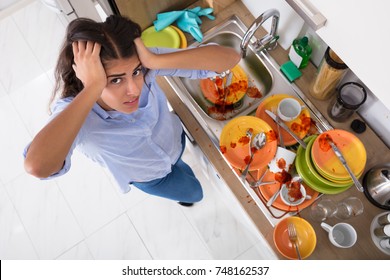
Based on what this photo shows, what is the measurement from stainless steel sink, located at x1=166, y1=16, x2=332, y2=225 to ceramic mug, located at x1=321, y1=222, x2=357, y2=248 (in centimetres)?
18

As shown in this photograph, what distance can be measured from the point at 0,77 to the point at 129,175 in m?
1.70

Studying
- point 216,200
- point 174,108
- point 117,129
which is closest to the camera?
point 117,129

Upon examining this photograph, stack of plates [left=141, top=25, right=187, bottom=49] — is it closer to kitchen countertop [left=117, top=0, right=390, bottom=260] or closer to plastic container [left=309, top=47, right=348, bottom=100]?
kitchen countertop [left=117, top=0, right=390, bottom=260]

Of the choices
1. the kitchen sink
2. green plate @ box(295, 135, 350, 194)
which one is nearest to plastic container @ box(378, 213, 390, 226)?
green plate @ box(295, 135, 350, 194)

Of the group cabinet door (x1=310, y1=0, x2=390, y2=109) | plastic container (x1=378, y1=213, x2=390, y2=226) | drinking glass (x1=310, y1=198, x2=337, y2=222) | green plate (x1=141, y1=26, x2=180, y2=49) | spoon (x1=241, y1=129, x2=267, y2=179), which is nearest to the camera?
cabinet door (x1=310, y1=0, x2=390, y2=109)

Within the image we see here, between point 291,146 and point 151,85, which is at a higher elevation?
point 151,85

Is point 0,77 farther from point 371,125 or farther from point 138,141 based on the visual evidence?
point 371,125

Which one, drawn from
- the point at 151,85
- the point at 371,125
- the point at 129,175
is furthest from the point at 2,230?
the point at 371,125

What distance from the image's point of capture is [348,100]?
4.10 feet

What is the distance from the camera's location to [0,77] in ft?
7.91

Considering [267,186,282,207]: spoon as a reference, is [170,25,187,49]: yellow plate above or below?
above

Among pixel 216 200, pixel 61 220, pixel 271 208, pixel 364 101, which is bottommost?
pixel 216 200

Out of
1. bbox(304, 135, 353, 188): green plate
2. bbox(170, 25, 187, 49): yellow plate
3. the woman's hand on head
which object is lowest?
bbox(304, 135, 353, 188): green plate

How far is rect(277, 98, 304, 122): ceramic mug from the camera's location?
1295mm
